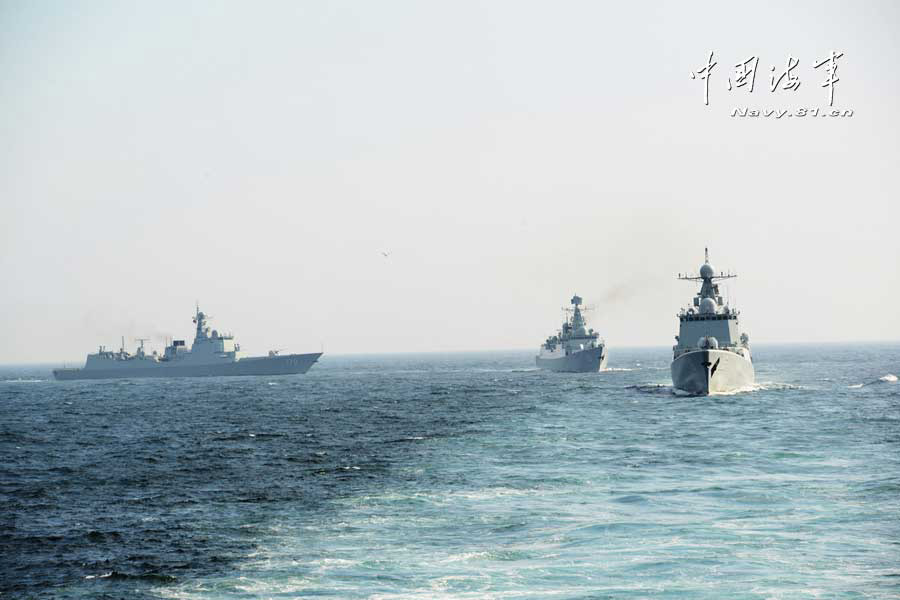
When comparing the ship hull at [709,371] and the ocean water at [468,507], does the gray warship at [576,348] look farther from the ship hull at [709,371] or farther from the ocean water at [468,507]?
the ocean water at [468,507]

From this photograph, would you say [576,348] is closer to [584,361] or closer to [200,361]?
[584,361]

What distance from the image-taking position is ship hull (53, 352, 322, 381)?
150875mm

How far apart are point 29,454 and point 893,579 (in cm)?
4485

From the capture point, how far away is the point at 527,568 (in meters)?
22.6

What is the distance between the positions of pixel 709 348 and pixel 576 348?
67.6 metres

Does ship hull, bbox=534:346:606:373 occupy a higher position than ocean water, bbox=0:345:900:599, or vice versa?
ship hull, bbox=534:346:606:373

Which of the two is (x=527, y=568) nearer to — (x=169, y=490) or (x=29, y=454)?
(x=169, y=490)

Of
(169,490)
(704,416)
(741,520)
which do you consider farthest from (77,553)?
(704,416)

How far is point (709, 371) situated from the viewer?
7038cm

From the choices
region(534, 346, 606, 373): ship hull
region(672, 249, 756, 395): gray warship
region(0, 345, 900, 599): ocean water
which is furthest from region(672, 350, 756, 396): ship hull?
region(534, 346, 606, 373): ship hull

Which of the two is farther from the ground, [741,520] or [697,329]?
[697,329]

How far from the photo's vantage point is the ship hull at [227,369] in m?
151

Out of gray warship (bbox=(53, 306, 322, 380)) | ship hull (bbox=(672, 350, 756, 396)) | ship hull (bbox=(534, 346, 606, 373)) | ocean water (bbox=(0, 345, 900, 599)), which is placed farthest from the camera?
gray warship (bbox=(53, 306, 322, 380))

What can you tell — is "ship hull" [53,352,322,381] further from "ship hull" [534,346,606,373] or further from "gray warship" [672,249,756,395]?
"gray warship" [672,249,756,395]
